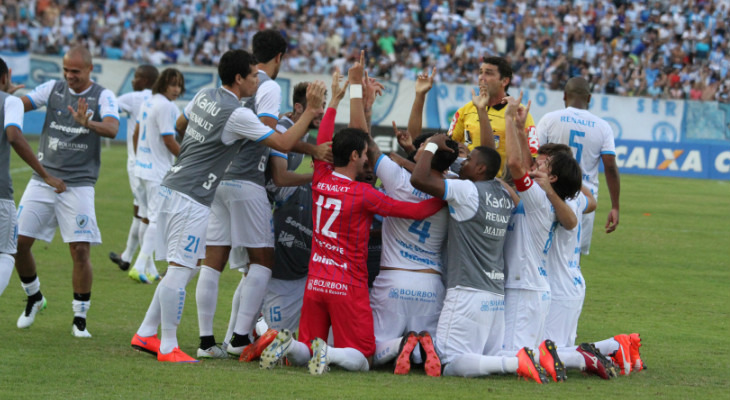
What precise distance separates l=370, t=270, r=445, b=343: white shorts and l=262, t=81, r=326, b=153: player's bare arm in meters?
1.23

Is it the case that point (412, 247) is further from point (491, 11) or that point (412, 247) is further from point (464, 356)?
point (491, 11)

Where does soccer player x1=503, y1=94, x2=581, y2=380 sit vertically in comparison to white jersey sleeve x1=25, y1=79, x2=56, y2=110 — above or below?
below

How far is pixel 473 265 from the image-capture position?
6.86 m

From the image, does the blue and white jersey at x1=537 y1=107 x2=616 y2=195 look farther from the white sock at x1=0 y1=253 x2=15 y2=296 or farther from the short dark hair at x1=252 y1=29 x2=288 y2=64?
the white sock at x1=0 y1=253 x2=15 y2=296

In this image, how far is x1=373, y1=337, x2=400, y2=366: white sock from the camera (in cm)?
686

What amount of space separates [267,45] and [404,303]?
8.46 ft

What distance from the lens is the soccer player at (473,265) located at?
21.9ft

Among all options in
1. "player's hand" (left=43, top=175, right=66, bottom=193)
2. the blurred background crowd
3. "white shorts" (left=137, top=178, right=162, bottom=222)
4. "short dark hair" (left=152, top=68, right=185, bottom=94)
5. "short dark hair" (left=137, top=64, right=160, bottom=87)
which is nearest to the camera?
"player's hand" (left=43, top=175, right=66, bottom=193)

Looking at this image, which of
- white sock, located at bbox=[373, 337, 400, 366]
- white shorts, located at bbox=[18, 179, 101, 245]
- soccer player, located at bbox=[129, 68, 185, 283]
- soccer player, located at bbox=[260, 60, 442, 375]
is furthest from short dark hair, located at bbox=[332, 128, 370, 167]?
soccer player, located at bbox=[129, 68, 185, 283]

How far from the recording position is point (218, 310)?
32.0 feet

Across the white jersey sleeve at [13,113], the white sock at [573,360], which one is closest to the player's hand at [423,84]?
the white sock at [573,360]

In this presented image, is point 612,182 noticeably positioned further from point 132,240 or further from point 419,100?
point 132,240

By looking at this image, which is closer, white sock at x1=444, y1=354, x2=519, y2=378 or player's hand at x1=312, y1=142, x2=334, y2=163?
white sock at x1=444, y1=354, x2=519, y2=378

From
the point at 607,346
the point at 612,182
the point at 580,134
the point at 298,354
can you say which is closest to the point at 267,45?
the point at 298,354
